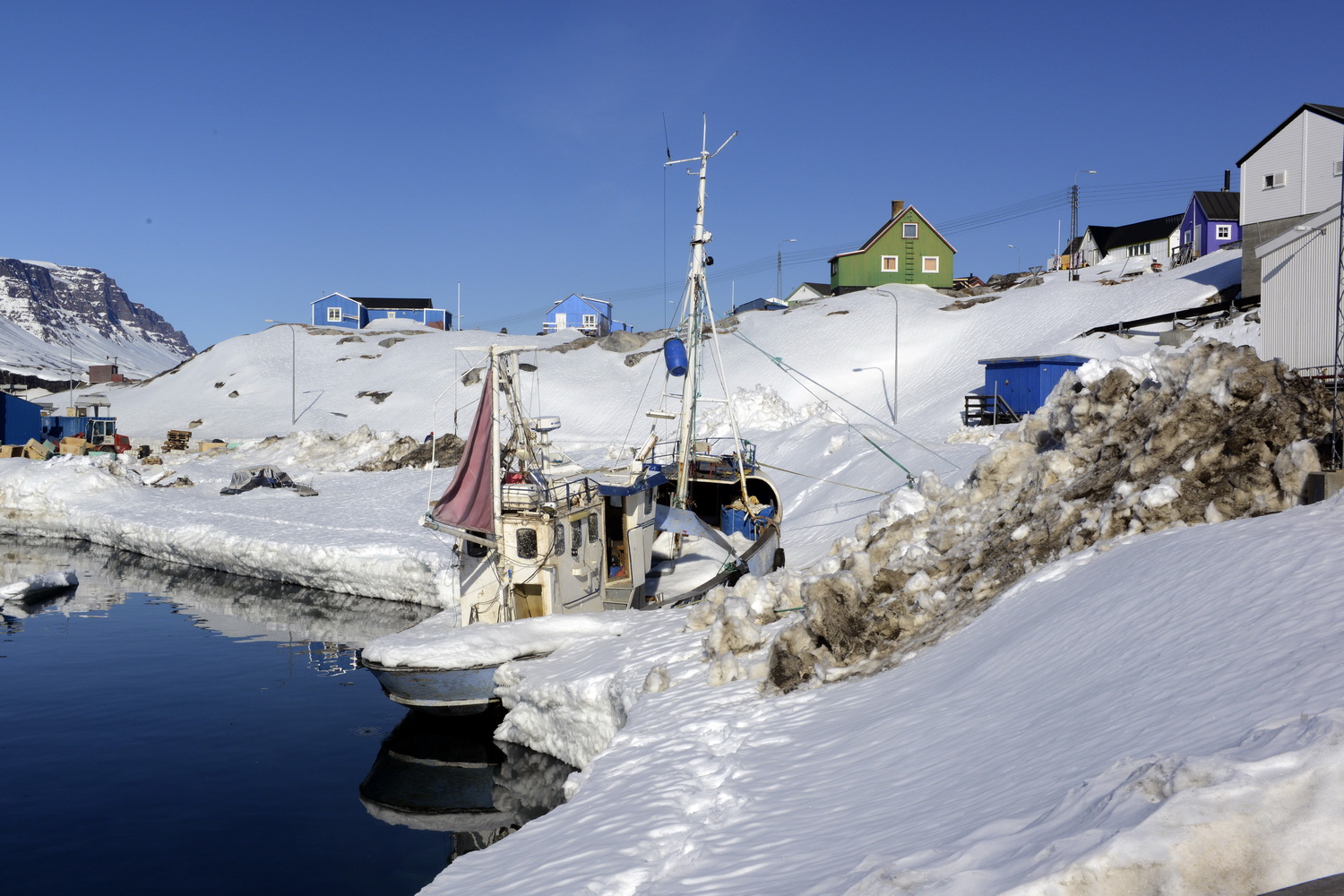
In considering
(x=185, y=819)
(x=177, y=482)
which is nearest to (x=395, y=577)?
(x=185, y=819)

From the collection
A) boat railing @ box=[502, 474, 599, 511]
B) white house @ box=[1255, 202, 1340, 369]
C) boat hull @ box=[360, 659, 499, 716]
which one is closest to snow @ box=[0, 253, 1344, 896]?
boat hull @ box=[360, 659, 499, 716]

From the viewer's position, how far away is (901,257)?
232ft

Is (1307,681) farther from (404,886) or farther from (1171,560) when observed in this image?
(404,886)

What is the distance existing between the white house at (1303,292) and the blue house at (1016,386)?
13.6 meters

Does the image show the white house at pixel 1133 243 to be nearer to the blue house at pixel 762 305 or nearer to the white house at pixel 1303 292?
the blue house at pixel 762 305

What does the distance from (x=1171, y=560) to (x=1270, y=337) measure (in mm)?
15459

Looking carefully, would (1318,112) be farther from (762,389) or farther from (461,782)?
(461,782)

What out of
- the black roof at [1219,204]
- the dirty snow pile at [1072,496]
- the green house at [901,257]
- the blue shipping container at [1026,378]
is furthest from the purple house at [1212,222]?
the dirty snow pile at [1072,496]

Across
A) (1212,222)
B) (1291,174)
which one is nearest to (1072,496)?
(1291,174)

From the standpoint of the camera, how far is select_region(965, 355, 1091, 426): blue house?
36.0 meters

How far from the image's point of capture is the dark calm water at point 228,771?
11773mm

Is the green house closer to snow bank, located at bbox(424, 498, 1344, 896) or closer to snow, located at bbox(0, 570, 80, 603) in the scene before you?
snow, located at bbox(0, 570, 80, 603)

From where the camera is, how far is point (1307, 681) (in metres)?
5.53

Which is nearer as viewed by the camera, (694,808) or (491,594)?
(694,808)
